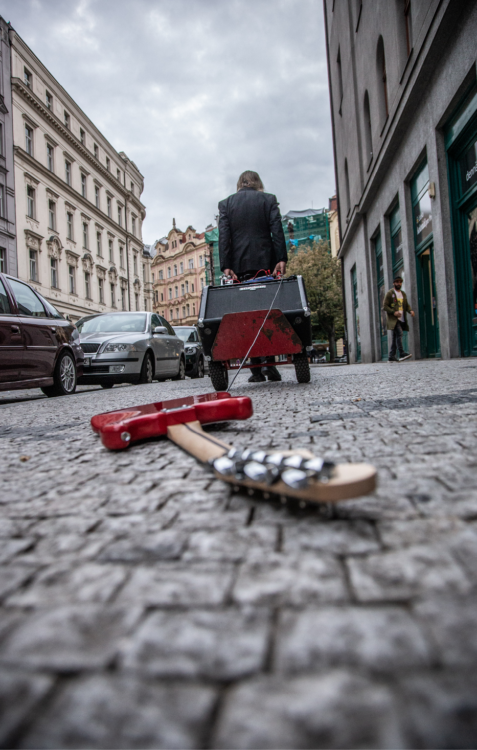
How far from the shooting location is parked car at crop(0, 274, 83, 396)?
6.22 meters

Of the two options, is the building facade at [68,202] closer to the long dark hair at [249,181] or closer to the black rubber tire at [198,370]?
the black rubber tire at [198,370]

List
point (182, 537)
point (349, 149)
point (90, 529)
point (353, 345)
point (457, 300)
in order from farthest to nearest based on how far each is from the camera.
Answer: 1. point (353, 345)
2. point (349, 149)
3. point (457, 300)
4. point (90, 529)
5. point (182, 537)

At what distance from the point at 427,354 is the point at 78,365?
798cm

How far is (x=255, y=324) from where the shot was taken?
16.9 ft

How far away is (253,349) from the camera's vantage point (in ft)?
17.2

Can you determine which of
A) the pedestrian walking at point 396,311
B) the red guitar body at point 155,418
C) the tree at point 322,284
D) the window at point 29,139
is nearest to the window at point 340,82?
the pedestrian walking at point 396,311

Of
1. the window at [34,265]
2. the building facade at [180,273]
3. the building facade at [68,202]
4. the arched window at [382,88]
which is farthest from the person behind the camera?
the building facade at [180,273]

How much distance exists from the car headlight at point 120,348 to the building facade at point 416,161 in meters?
5.77

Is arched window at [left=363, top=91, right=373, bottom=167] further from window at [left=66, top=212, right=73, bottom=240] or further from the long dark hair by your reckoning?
window at [left=66, top=212, right=73, bottom=240]

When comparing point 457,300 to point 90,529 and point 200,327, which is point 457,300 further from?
point 90,529

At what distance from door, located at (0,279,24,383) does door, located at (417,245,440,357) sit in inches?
337

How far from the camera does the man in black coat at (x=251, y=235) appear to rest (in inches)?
251

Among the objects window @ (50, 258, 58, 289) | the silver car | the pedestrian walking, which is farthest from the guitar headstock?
window @ (50, 258, 58, 289)

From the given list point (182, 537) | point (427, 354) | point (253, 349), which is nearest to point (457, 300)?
point (427, 354)
